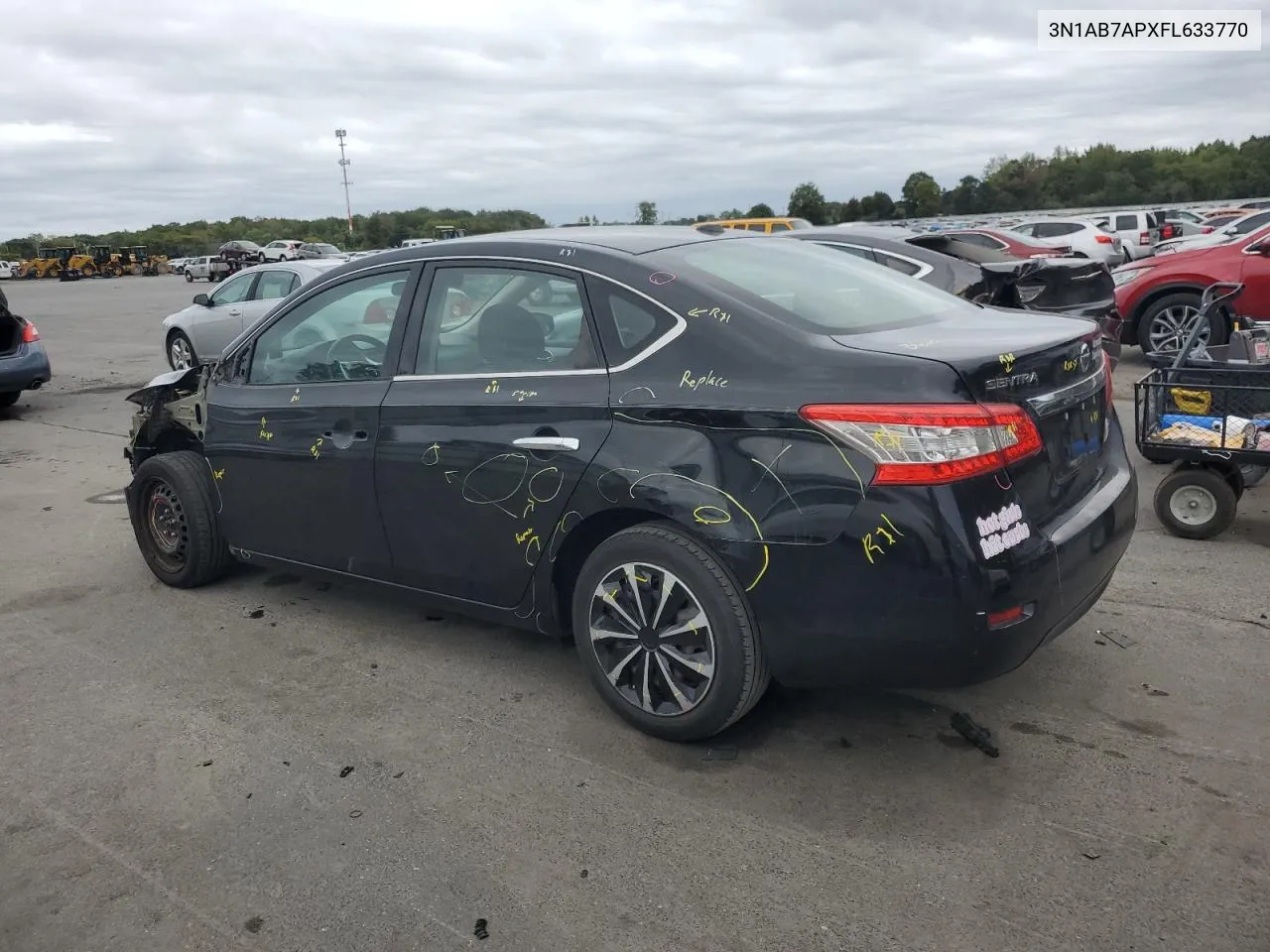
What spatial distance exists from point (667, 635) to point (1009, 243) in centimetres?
1623

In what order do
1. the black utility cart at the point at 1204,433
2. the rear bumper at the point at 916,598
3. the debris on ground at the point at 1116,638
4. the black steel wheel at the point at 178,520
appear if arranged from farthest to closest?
the black utility cart at the point at 1204,433
the black steel wheel at the point at 178,520
the debris on ground at the point at 1116,638
the rear bumper at the point at 916,598

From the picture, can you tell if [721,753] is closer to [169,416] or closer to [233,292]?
[169,416]

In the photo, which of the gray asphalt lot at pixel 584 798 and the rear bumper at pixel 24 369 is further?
the rear bumper at pixel 24 369

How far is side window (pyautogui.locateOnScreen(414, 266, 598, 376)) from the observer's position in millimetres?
3682

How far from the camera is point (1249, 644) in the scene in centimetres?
417

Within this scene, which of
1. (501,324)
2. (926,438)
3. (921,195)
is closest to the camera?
(926,438)

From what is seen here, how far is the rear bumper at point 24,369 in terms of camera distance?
447 inches

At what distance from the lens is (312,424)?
14.4 ft

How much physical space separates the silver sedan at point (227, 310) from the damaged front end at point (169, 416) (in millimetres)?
7486

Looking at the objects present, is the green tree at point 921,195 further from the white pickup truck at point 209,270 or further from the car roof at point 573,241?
the car roof at point 573,241

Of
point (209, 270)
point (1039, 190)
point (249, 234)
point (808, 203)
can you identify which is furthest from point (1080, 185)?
point (249, 234)

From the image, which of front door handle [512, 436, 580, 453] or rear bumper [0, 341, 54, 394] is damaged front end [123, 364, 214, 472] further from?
rear bumper [0, 341, 54, 394]

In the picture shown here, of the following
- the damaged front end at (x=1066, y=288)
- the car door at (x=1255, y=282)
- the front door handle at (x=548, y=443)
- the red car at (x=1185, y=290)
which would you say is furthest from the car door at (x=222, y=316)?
the car door at (x=1255, y=282)

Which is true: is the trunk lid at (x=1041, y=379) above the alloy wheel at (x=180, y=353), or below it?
above
